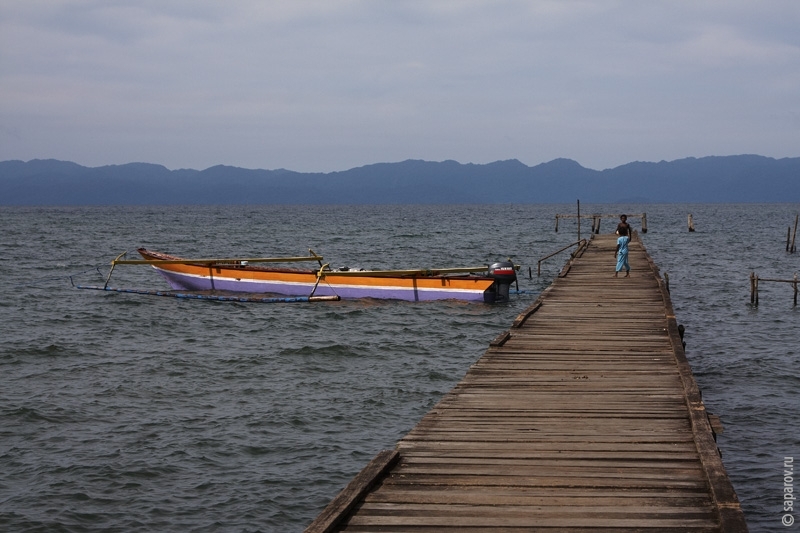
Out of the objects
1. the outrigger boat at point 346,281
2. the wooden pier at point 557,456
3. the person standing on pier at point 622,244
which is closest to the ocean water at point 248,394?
the outrigger boat at point 346,281

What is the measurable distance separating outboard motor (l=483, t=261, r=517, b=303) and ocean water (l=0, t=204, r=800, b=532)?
1.29 ft

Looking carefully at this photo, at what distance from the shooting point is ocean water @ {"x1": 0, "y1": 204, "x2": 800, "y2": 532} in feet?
38.4

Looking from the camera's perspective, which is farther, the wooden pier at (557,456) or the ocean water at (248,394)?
the ocean water at (248,394)

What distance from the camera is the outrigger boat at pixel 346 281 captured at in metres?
29.0

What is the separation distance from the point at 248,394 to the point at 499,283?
13360mm

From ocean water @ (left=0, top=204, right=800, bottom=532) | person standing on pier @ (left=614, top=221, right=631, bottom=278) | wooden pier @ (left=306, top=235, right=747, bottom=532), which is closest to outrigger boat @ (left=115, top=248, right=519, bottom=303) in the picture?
ocean water @ (left=0, top=204, right=800, bottom=532)

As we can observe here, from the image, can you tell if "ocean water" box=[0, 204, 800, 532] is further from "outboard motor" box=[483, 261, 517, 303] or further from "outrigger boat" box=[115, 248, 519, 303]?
"outrigger boat" box=[115, 248, 519, 303]

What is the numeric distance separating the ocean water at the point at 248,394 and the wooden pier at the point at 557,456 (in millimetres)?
2313

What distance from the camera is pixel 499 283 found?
28750 millimetres

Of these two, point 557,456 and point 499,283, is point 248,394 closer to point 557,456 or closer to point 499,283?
point 557,456

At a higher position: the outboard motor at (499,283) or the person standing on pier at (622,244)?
the person standing on pier at (622,244)

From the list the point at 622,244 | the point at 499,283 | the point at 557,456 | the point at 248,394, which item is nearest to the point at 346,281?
the point at 499,283

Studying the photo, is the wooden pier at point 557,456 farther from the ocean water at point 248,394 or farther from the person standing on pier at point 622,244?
the person standing on pier at point 622,244

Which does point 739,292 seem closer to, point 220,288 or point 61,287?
point 220,288
